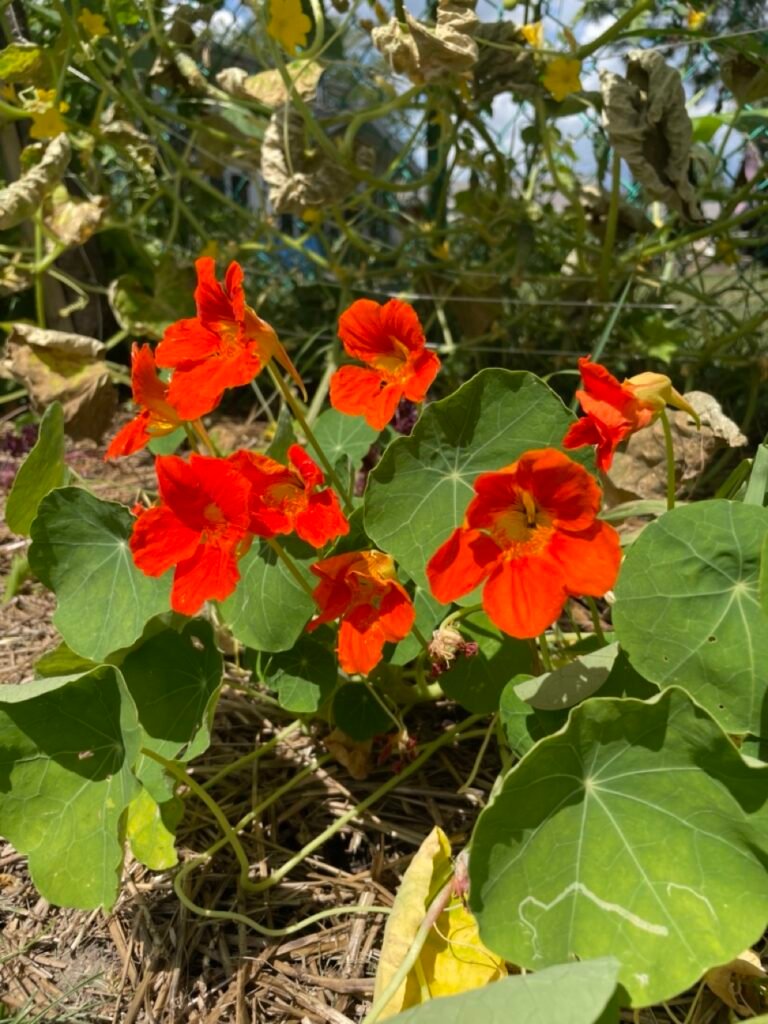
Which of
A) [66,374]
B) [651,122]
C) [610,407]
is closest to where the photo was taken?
[610,407]

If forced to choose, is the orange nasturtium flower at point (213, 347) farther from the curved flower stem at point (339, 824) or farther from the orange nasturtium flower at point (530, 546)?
the curved flower stem at point (339, 824)

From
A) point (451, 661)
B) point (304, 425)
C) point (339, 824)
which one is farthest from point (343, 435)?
point (339, 824)

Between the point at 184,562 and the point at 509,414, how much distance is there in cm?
41

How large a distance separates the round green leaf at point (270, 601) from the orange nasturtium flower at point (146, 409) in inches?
8.3

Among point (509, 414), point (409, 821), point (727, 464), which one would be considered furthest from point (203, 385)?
point (727, 464)

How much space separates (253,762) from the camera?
124 cm

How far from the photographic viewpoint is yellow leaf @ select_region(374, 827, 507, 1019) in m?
0.82

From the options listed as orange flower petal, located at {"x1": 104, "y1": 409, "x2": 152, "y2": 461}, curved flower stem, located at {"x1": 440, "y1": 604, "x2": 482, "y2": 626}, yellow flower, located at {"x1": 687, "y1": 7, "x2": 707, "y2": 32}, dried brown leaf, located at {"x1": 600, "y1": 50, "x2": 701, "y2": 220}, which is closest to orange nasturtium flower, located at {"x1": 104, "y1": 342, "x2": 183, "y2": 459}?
orange flower petal, located at {"x1": 104, "y1": 409, "x2": 152, "y2": 461}

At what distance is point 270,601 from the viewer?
108 cm

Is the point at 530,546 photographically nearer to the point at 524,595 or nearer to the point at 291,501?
the point at 524,595

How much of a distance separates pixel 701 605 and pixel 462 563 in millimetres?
266

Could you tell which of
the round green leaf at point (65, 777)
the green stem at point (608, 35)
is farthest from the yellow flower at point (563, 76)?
the round green leaf at point (65, 777)

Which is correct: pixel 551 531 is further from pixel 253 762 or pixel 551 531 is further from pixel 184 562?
pixel 253 762

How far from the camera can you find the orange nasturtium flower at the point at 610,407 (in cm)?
82
